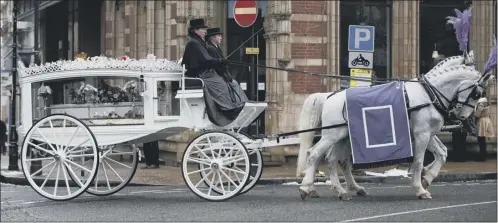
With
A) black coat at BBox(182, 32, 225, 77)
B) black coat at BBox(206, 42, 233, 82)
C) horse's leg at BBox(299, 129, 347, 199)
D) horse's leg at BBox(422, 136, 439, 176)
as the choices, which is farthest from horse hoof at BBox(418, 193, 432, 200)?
black coat at BBox(182, 32, 225, 77)

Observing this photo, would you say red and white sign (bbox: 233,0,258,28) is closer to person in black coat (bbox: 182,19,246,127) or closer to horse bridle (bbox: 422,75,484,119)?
person in black coat (bbox: 182,19,246,127)

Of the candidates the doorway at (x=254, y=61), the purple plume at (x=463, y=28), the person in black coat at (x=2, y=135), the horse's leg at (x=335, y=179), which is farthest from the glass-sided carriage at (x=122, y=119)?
A: the person in black coat at (x=2, y=135)

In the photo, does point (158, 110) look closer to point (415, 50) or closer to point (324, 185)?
point (324, 185)

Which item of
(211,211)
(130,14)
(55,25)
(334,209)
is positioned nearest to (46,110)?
(211,211)

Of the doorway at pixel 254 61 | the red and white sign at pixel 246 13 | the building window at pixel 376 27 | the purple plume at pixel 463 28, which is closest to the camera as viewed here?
the purple plume at pixel 463 28

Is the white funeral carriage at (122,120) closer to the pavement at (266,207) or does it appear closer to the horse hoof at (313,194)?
the pavement at (266,207)

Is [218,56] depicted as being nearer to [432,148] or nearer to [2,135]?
[432,148]

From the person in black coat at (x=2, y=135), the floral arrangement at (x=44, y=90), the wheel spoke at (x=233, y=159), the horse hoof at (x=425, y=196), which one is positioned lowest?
the person in black coat at (x=2, y=135)

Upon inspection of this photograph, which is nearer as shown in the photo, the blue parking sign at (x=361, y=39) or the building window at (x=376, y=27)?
the blue parking sign at (x=361, y=39)

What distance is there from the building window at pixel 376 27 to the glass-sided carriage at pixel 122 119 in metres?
8.33

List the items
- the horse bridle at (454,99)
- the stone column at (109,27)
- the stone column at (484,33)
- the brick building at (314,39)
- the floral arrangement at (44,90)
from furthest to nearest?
the stone column at (109,27) → the stone column at (484,33) → the brick building at (314,39) → the floral arrangement at (44,90) → the horse bridle at (454,99)

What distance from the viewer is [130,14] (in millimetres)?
24078

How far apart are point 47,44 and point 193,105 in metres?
22.8

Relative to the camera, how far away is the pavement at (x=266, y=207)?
30.9 ft
